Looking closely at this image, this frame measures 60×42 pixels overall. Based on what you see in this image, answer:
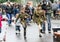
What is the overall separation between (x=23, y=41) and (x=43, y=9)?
10.4 ft

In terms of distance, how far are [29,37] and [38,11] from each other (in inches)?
60.1

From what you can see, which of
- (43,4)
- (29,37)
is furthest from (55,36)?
(43,4)

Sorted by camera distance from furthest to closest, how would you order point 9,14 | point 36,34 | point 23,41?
point 9,14
point 36,34
point 23,41

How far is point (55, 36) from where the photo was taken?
13.4 m

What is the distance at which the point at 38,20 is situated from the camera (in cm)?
1761

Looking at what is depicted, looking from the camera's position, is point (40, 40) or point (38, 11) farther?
point (38, 11)

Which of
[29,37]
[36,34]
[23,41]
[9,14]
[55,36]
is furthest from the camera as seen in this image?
[9,14]

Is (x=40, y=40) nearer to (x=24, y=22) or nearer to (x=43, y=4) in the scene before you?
(x=24, y=22)

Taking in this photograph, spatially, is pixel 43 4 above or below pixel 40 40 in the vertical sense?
above

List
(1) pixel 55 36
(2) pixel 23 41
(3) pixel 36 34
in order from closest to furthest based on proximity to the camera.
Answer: (1) pixel 55 36 < (2) pixel 23 41 < (3) pixel 36 34

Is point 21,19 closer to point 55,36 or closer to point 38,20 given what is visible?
point 38,20

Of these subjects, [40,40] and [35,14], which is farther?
[35,14]

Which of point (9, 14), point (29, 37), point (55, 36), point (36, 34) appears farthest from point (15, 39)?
point (9, 14)

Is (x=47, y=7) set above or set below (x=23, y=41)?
above
